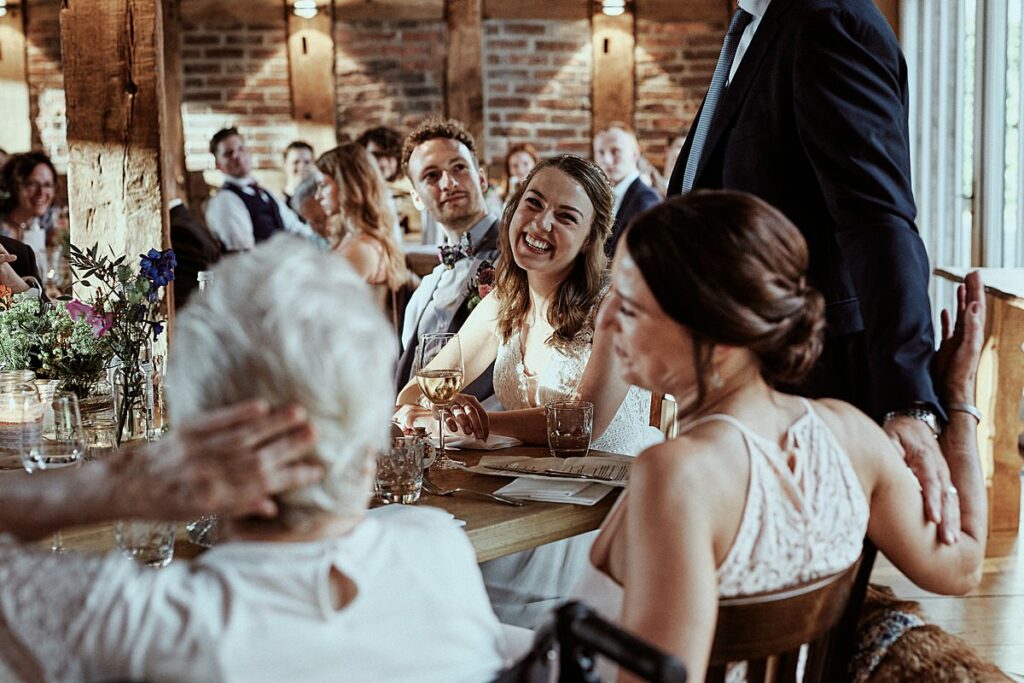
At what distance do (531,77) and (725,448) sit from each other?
7.51 m

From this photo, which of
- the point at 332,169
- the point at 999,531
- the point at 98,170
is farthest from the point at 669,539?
the point at 332,169

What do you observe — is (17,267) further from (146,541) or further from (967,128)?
(967,128)

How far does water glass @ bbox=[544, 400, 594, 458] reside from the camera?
2.07m

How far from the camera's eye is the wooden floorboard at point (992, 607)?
10.0 ft

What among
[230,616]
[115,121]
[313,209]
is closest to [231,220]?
[313,209]

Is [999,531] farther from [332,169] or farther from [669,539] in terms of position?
[669,539]

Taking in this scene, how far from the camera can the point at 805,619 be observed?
1185 mm

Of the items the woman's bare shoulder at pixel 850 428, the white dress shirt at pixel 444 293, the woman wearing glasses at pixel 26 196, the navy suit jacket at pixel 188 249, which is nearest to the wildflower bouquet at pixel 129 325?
the woman's bare shoulder at pixel 850 428

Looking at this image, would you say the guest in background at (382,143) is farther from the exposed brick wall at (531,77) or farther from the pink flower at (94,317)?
the pink flower at (94,317)

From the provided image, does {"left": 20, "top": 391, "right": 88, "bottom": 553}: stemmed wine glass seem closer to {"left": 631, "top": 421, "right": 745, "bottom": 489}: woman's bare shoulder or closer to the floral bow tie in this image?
{"left": 631, "top": 421, "right": 745, "bottom": 489}: woman's bare shoulder

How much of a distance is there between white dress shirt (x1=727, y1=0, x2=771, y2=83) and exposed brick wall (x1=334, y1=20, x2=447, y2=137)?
6.40 meters

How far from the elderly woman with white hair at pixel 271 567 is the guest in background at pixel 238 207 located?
602 centimetres

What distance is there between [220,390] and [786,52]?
4.28 feet

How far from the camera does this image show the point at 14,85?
27.1ft
